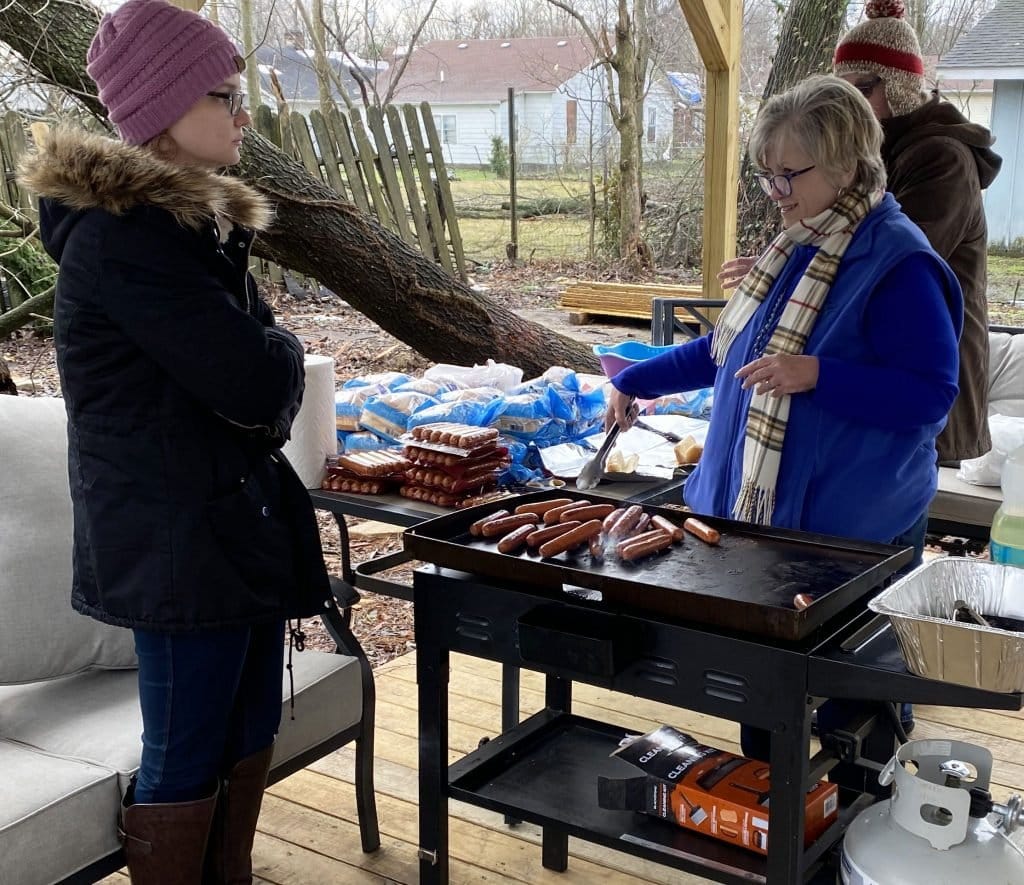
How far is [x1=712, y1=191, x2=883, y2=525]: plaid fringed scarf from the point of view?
209cm

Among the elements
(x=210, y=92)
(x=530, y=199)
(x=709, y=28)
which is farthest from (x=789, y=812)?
(x=530, y=199)

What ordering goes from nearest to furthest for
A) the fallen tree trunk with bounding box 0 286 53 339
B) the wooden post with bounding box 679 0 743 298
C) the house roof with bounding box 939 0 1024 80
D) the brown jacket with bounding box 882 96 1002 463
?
1. the brown jacket with bounding box 882 96 1002 463
2. the fallen tree trunk with bounding box 0 286 53 339
3. the wooden post with bounding box 679 0 743 298
4. the house roof with bounding box 939 0 1024 80

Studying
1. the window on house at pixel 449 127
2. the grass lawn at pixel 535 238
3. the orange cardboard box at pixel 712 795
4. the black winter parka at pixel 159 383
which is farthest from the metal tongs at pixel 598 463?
the window on house at pixel 449 127

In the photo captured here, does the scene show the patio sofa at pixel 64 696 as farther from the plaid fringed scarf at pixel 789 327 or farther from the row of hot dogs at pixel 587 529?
the plaid fringed scarf at pixel 789 327

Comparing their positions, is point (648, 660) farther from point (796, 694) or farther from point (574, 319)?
point (574, 319)

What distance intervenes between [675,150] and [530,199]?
5.40 ft

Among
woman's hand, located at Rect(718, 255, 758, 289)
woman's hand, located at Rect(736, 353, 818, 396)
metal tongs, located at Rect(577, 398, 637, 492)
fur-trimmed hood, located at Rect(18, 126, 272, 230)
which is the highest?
fur-trimmed hood, located at Rect(18, 126, 272, 230)

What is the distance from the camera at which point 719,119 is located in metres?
5.10

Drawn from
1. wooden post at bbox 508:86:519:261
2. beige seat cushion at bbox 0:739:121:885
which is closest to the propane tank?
beige seat cushion at bbox 0:739:121:885

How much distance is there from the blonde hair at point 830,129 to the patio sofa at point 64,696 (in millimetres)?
A: 1368

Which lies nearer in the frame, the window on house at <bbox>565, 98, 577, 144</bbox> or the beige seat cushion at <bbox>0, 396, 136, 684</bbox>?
the beige seat cushion at <bbox>0, 396, 136, 684</bbox>

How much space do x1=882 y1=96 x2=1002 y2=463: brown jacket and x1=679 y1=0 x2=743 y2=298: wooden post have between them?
2.19m

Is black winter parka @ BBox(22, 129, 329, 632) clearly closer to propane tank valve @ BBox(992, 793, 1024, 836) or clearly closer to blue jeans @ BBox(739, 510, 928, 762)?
blue jeans @ BBox(739, 510, 928, 762)

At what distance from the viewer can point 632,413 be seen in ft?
8.43
